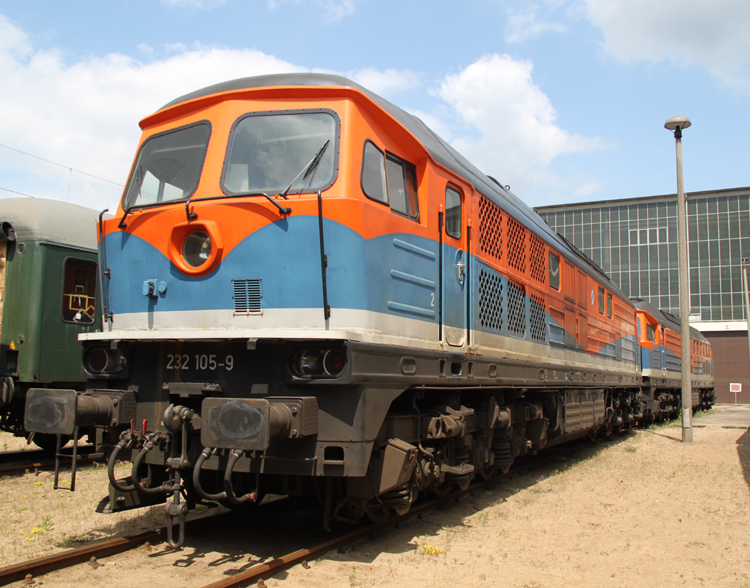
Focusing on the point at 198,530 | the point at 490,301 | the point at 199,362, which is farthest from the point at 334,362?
the point at 490,301

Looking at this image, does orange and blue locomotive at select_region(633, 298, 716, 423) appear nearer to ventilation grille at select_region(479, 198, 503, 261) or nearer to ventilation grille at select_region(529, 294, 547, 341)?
ventilation grille at select_region(529, 294, 547, 341)

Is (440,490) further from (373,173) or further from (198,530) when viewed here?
(373,173)

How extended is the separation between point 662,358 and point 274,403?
17050 mm

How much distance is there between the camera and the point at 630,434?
593 inches

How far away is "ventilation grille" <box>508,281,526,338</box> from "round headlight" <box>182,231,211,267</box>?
357cm

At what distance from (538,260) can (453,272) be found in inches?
121

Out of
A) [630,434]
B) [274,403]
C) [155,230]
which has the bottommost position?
[630,434]

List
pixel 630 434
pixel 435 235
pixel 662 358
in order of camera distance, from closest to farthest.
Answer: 1. pixel 435 235
2. pixel 630 434
3. pixel 662 358

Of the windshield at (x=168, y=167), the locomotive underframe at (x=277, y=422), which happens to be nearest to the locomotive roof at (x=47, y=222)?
the windshield at (x=168, y=167)

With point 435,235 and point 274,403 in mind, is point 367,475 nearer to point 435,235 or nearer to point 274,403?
point 274,403

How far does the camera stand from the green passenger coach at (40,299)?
9.09 m

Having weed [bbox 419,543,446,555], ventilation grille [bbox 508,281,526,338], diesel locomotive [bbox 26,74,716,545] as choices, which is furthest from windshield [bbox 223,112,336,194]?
ventilation grille [bbox 508,281,526,338]

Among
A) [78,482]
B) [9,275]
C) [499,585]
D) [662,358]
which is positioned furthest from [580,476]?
[662,358]

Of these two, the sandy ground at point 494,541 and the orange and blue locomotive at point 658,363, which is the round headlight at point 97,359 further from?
the orange and blue locomotive at point 658,363
